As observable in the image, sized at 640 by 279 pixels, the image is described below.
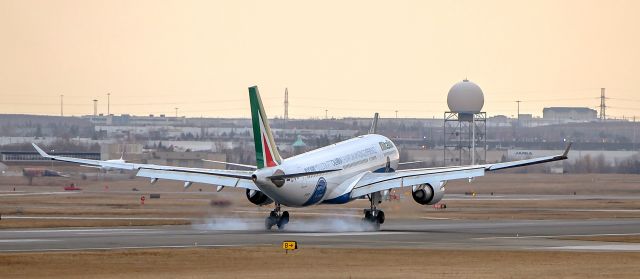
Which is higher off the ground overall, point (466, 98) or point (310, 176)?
point (466, 98)

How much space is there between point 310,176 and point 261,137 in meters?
4.93

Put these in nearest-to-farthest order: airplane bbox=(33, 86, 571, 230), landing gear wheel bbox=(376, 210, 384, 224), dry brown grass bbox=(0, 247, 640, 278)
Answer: dry brown grass bbox=(0, 247, 640, 278) < airplane bbox=(33, 86, 571, 230) < landing gear wheel bbox=(376, 210, 384, 224)

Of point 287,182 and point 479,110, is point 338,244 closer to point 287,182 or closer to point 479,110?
point 287,182

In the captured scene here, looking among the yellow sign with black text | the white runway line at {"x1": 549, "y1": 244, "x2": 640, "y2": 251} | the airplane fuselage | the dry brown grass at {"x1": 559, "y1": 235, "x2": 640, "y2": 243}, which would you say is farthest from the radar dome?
the yellow sign with black text

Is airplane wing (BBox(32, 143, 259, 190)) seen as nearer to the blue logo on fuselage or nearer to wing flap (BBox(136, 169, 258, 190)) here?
wing flap (BBox(136, 169, 258, 190))

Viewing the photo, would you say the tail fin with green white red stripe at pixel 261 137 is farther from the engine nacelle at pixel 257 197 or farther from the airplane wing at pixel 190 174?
the engine nacelle at pixel 257 197

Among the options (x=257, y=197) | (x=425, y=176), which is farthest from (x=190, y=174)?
(x=425, y=176)

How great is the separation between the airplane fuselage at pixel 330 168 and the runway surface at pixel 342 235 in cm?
202

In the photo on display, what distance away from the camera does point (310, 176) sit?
77.9 meters

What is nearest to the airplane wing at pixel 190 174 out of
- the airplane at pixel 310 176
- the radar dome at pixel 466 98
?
the airplane at pixel 310 176

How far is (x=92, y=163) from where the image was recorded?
3189 inches

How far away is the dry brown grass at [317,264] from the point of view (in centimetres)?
5012

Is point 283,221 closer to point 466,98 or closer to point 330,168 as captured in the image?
point 330,168

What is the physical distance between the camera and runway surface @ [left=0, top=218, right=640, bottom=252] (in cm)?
6456
